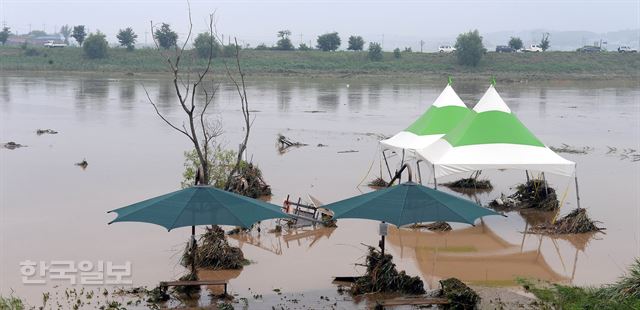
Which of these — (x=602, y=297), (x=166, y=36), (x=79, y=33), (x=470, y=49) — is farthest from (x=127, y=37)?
(x=602, y=297)

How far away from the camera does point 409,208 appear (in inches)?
422

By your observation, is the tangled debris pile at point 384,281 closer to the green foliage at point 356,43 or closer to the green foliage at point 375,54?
the green foliage at point 375,54

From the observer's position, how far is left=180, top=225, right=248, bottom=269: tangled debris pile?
12664 millimetres

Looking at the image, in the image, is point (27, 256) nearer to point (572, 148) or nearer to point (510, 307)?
point (510, 307)

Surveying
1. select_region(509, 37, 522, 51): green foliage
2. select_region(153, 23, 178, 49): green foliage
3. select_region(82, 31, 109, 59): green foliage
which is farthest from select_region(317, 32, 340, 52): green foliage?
select_region(153, 23, 178, 49): green foliage

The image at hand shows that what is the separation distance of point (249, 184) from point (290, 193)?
133 cm

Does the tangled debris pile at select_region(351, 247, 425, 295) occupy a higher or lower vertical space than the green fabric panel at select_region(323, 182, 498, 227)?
lower

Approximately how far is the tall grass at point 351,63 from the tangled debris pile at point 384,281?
6514cm

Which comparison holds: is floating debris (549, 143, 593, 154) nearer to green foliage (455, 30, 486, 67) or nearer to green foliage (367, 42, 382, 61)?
green foliage (455, 30, 486, 67)

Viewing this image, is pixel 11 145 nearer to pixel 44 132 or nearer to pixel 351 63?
pixel 44 132

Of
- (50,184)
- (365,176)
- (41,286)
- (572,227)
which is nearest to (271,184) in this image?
(365,176)

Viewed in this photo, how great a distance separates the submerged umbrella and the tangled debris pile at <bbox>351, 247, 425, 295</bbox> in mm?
1741

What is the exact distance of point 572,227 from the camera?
1579cm

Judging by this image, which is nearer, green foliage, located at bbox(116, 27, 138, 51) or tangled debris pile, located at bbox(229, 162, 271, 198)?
tangled debris pile, located at bbox(229, 162, 271, 198)
